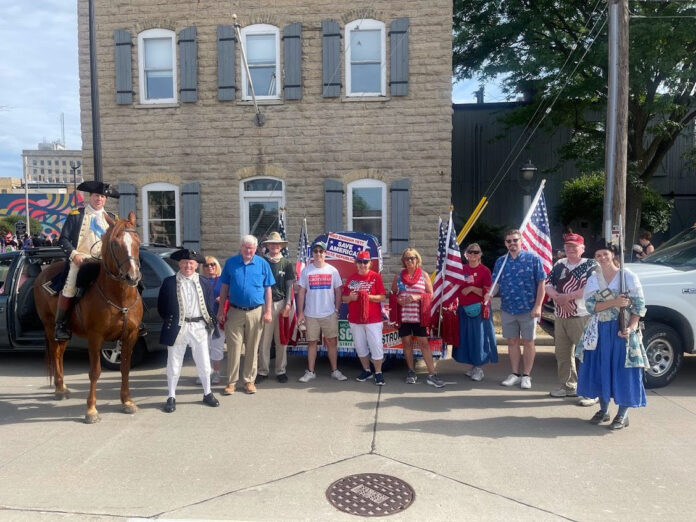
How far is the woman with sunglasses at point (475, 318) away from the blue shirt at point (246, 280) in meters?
2.55

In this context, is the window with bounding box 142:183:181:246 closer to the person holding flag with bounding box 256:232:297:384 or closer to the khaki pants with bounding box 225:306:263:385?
the person holding flag with bounding box 256:232:297:384

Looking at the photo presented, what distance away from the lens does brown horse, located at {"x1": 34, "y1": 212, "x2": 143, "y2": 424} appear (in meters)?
5.47

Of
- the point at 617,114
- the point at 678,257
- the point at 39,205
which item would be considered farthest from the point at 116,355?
the point at 39,205

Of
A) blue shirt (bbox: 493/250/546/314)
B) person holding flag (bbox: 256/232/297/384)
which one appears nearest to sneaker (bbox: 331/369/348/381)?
person holding flag (bbox: 256/232/297/384)

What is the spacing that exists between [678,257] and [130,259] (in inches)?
269

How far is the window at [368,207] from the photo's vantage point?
508 inches

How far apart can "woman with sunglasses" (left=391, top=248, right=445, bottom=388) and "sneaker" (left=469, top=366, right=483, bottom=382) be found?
19.5 inches

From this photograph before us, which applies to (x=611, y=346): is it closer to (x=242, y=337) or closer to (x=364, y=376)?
(x=364, y=376)

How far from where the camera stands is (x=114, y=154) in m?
13.4

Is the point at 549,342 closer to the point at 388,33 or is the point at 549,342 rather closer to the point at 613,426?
the point at 613,426

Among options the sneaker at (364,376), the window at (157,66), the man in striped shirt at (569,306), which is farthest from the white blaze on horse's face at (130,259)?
the window at (157,66)

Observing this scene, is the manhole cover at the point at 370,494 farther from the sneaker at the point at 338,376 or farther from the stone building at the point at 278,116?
the stone building at the point at 278,116

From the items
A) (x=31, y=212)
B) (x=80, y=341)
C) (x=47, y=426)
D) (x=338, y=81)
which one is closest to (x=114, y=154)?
(x=338, y=81)

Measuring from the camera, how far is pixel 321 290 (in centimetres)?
700
